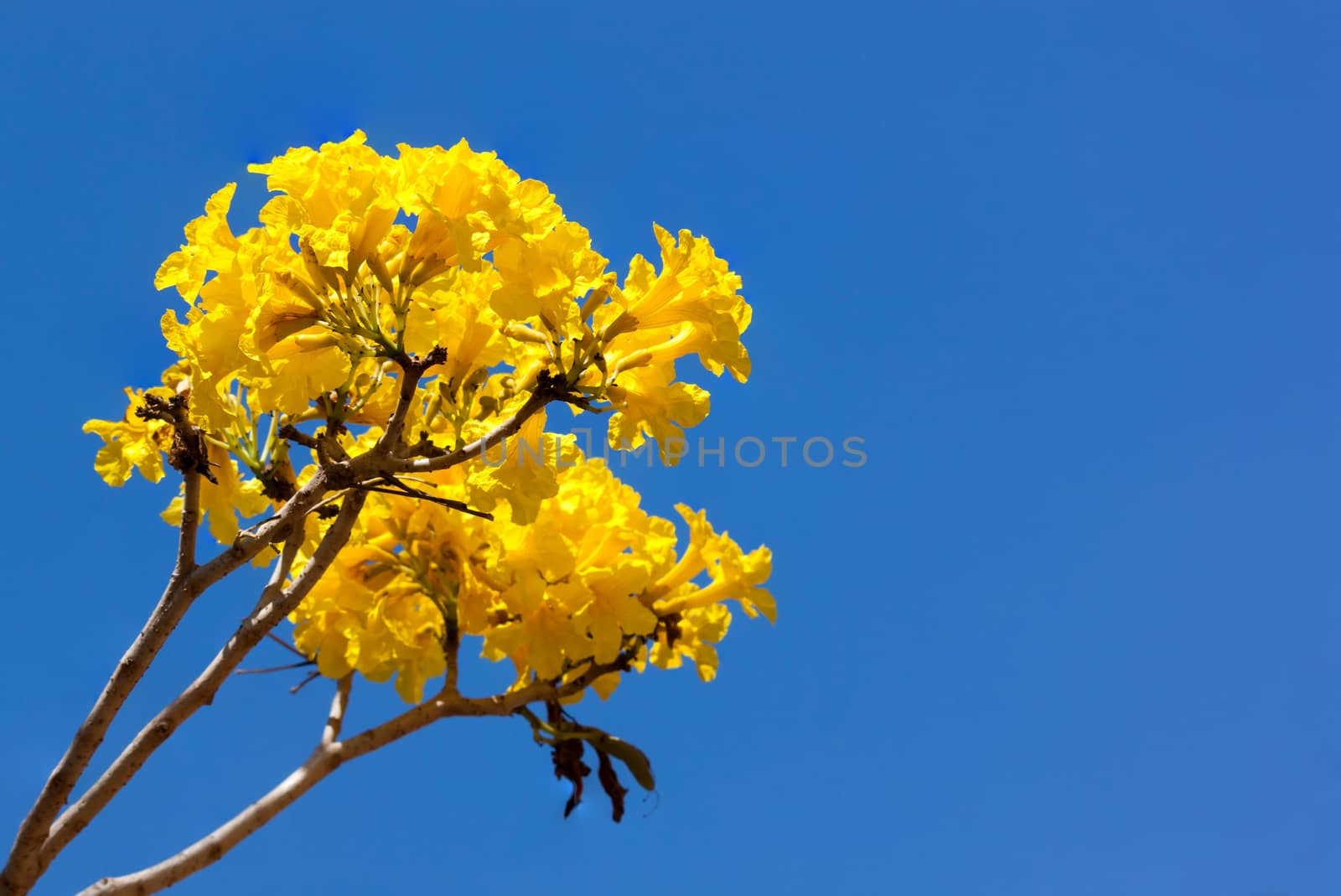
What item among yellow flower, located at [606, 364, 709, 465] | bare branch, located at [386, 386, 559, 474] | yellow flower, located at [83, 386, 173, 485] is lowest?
bare branch, located at [386, 386, 559, 474]

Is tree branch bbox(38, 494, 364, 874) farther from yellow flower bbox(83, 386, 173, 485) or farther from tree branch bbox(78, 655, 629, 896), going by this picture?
yellow flower bbox(83, 386, 173, 485)

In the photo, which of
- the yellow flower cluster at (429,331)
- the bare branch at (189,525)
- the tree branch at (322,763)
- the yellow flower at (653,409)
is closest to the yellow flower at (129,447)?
the yellow flower cluster at (429,331)

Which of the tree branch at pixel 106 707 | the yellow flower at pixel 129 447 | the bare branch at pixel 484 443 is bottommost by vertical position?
the tree branch at pixel 106 707

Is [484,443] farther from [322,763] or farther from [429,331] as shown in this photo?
[322,763]

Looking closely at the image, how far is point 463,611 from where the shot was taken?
5578mm

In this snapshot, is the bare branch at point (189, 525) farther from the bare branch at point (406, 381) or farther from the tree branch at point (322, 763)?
the tree branch at point (322, 763)

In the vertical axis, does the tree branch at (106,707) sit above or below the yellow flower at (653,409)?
below

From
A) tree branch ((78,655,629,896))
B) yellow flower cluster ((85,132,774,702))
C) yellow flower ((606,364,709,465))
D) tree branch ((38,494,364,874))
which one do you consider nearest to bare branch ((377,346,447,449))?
yellow flower cluster ((85,132,774,702))

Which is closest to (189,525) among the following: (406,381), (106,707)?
(106,707)

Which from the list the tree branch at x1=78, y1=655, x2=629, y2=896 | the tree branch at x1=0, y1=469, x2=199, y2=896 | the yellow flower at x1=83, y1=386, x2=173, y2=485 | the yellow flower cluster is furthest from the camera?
the yellow flower at x1=83, y1=386, x2=173, y2=485

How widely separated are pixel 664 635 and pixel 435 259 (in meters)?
2.72

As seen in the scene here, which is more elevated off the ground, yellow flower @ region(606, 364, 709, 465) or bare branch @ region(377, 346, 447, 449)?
yellow flower @ region(606, 364, 709, 465)

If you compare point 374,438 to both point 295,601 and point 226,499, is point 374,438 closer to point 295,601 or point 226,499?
point 226,499

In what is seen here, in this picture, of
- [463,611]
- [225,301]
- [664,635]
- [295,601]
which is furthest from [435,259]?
[664,635]
